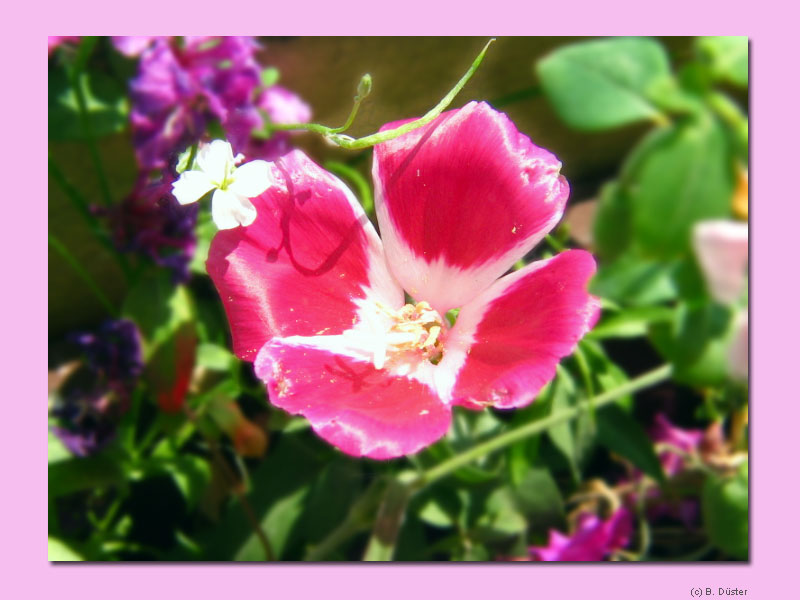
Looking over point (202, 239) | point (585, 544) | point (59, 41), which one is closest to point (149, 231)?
point (202, 239)

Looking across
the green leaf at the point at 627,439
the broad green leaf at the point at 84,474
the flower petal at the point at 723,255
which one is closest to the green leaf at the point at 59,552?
the broad green leaf at the point at 84,474

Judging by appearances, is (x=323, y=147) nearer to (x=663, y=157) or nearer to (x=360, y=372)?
(x=360, y=372)

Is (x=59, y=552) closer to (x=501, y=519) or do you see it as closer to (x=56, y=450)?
(x=56, y=450)

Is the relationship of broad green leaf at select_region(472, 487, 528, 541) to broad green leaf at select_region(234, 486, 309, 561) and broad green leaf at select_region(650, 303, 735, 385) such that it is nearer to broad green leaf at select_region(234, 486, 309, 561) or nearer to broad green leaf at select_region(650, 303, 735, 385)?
broad green leaf at select_region(234, 486, 309, 561)

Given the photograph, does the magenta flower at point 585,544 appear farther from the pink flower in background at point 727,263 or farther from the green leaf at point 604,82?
the green leaf at point 604,82

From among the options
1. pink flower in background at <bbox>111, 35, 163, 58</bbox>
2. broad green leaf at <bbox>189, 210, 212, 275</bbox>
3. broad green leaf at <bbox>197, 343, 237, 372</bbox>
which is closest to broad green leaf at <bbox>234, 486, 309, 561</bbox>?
broad green leaf at <bbox>197, 343, 237, 372</bbox>

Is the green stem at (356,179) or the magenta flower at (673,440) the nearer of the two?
the green stem at (356,179)
